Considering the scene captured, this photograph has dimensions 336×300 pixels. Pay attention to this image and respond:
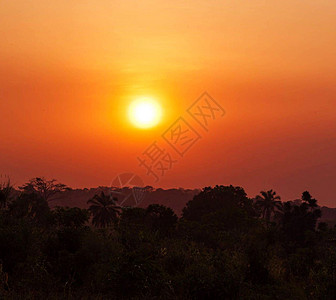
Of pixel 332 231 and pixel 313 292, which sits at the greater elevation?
pixel 332 231

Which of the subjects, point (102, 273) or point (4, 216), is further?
point (4, 216)

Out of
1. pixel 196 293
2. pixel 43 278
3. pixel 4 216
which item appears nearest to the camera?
pixel 196 293

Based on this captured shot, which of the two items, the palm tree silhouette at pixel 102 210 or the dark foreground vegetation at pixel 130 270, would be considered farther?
the palm tree silhouette at pixel 102 210

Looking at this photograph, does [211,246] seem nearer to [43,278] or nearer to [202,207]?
[202,207]

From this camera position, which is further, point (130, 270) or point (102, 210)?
point (102, 210)

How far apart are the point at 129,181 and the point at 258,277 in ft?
216

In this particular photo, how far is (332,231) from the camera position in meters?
61.4

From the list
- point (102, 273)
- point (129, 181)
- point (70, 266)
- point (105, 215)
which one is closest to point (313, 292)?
point (102, 273)

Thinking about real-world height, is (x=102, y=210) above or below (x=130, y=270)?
above

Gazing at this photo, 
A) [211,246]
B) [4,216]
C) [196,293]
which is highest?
[211,246]

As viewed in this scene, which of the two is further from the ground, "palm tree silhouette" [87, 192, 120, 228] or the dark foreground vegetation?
"palm tree silhouette" [87, 192, 120, 228]

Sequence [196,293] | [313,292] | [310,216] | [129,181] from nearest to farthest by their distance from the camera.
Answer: [196,293], [313,292], [310,216], [129,181]

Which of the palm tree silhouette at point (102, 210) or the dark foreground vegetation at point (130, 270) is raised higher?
the palm tree silhouette at point (102, 210)

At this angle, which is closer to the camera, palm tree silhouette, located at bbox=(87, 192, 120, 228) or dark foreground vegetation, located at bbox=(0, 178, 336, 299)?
dark foreground vegetation, located at bbox=(0, 178, 336, 299)
